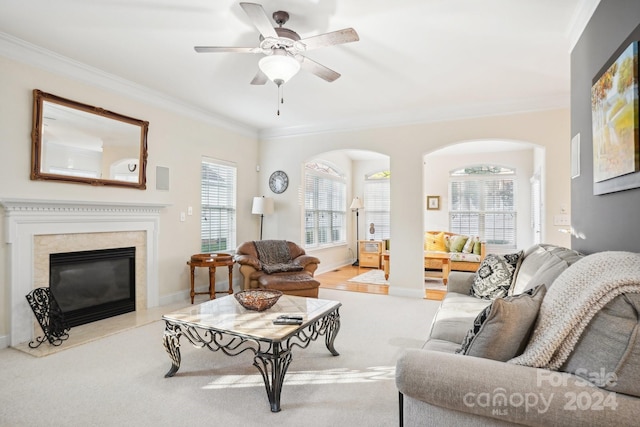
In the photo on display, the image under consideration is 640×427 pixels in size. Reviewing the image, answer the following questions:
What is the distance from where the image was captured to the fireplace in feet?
11.3

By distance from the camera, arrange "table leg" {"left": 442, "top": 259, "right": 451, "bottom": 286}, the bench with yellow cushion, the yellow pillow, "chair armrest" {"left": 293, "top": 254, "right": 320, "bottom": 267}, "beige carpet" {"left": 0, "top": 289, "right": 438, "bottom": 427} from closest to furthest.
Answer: "beige carpet" {"left": 0, "top": 289, "right": 438, "bottom": 427} < "chair armrest" {"left": 293, "top": 254, "right": 320, "bottom": 267} < "table leg" {"left": 442, "top": 259, "right": 451, "bottom": 286} < the bench with yellow cushion < the yellow pillow

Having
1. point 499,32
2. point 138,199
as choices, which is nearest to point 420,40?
point 499,32

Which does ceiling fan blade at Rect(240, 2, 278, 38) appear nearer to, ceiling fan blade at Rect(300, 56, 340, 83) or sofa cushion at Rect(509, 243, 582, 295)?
ceiling fan blade at Rect(300, 56, 340, 83)

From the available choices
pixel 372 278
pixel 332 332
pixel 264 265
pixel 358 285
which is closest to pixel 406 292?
pixel 358 285

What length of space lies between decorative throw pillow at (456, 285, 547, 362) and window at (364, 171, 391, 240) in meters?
7.27

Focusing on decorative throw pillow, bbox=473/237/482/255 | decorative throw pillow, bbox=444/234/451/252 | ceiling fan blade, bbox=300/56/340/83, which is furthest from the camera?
decorative throw pillow, bbox=444/234/451/252

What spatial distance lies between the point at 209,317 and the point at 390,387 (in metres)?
1.36

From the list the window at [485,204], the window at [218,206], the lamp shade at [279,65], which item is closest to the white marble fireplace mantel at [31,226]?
the window at [218,206]

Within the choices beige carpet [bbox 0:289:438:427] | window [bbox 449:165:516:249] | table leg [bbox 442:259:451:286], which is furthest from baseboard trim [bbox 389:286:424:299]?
window [bbox 449:165:516:249]

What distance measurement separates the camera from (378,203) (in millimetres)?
8711

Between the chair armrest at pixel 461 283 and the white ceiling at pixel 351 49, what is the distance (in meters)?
2.08

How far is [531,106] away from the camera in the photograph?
172 inches

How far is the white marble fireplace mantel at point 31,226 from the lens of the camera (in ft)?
9.89

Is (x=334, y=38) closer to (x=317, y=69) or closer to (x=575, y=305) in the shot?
(x=317, y=69)
